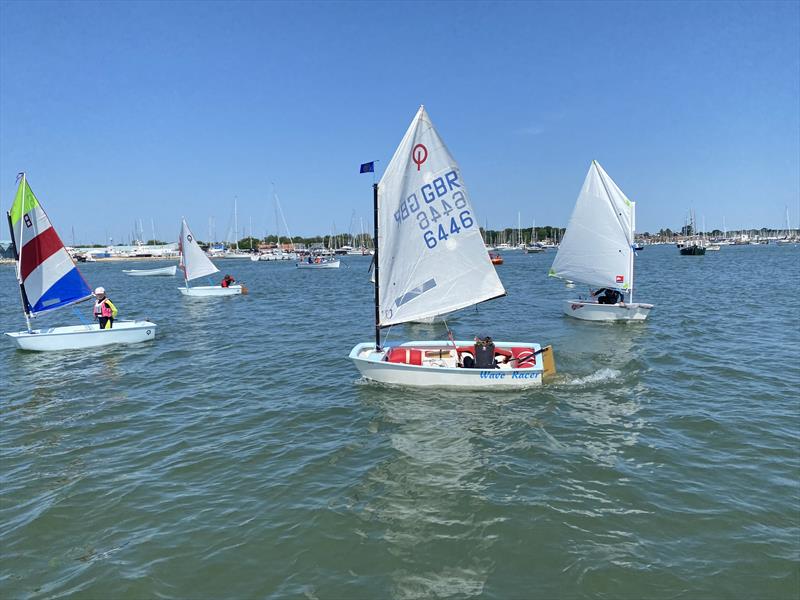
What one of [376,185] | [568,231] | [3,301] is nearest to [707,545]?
[376,185]

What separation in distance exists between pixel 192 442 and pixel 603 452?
9815mm

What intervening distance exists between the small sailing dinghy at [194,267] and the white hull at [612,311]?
32.2 metres

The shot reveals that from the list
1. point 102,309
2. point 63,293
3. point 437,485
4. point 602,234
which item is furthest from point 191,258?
point 437,485

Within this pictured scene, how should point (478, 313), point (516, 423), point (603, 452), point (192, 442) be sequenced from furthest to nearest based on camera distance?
point (478, 313) < point (516, 423) < point (192, 442) < point (603, 452)

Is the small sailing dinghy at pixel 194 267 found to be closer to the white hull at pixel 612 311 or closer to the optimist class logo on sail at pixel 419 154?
the white hull at pixel 612 311

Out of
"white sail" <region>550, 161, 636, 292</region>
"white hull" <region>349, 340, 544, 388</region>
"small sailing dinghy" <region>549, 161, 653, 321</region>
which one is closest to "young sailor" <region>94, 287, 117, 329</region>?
"white hull" <region>349, 340, 544, 388</region>

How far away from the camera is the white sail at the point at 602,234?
96.7ft

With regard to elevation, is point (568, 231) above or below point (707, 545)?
above

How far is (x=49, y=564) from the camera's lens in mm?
7891

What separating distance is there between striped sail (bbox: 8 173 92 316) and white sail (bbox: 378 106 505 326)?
1591 cm

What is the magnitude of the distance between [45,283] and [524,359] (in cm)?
2199

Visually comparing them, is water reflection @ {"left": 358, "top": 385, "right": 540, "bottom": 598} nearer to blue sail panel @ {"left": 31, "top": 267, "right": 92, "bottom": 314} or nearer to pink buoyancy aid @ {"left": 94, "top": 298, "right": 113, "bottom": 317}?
pink buoyancy aid @ {"left": 94, "top": 298, "right": 113, "bottom": 317}

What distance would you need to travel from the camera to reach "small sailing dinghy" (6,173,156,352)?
2238cm

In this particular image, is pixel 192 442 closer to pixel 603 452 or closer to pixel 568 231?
pixel 603 452
